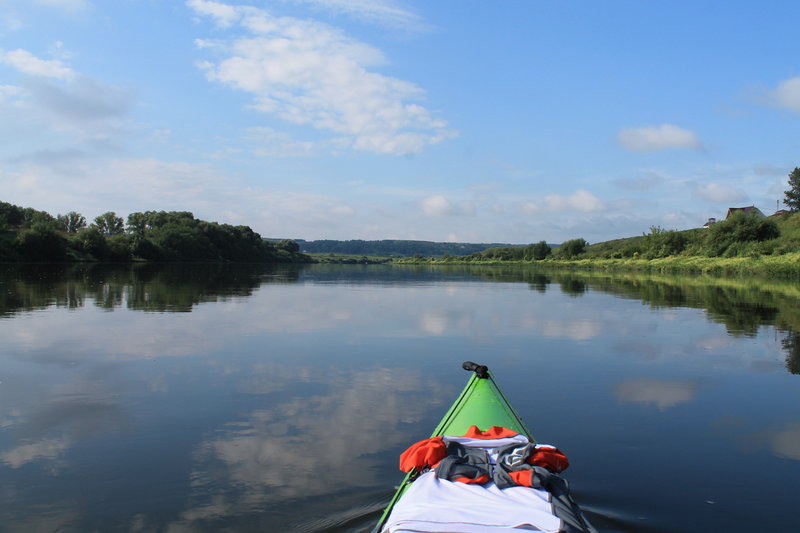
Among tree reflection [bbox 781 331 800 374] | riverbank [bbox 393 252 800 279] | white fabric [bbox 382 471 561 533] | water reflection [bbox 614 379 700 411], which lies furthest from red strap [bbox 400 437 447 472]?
riverbank [bbox 393 252 800 279]

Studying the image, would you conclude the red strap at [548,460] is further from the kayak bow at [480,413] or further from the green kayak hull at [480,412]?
the green kayak hull at [480,412]

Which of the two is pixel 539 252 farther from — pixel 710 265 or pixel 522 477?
pixel 522 477

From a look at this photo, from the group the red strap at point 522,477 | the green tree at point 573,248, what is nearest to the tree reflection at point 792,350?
the red strap at point 522,477

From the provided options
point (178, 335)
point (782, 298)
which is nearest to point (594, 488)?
point (178, 335)

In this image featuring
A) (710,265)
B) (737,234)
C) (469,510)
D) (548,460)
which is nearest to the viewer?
(469,510)

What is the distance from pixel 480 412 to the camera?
19.8 feet

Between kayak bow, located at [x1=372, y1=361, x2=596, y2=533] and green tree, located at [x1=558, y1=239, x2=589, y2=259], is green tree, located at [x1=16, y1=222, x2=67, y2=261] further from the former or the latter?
green tree, located at [x1=558, y1=239, x2=589, y2=259]

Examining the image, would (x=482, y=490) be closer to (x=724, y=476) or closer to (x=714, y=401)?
(x=724, y=476)

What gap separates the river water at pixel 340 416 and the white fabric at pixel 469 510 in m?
1.18

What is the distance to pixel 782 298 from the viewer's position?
2880cm

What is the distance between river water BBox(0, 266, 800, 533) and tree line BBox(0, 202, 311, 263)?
68900mm

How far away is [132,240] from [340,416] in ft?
325

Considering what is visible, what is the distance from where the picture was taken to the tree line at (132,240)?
76.4m

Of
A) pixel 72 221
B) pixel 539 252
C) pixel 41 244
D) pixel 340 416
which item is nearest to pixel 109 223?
pixel 72 221
